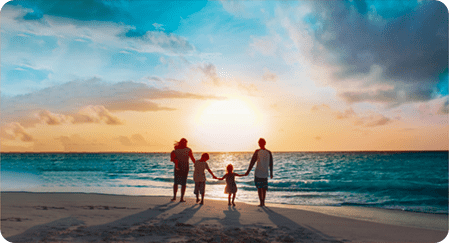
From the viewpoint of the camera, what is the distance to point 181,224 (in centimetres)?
661

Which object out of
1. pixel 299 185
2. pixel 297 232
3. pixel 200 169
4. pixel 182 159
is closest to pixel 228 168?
pixel 200 169

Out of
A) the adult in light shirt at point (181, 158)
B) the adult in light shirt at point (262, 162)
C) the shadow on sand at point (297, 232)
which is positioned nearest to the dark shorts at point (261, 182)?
the adult in light shirt at point (262, 162)

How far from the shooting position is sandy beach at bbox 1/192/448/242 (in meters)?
5.67

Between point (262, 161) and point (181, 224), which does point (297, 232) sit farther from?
point (262, 161)

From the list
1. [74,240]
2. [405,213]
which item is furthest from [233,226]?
[405,213]

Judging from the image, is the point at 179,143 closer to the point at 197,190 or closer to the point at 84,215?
the point at 197,190

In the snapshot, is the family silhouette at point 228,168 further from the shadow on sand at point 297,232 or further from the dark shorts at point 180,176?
the shadow on sand at point 297,232

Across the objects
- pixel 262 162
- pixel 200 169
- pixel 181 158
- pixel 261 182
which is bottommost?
pixel 261 182

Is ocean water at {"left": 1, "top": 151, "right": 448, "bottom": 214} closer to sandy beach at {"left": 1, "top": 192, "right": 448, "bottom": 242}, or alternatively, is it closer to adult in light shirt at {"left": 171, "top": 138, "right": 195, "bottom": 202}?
adult in light shirt at {"left": 171, "top": 138, "right": 195, "bottom": 202}

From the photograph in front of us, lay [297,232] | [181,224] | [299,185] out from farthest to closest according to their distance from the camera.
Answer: [299,185], [181,224], [297,232]

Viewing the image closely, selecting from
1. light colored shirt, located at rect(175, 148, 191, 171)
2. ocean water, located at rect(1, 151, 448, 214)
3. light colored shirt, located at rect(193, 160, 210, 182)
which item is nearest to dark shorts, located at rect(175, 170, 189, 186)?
light colored shirt, located at rect(175, 148, 191, 171)

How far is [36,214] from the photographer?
7496 mm

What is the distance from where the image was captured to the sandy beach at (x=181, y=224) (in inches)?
223

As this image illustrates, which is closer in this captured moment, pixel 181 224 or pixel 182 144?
pixel 181 224
